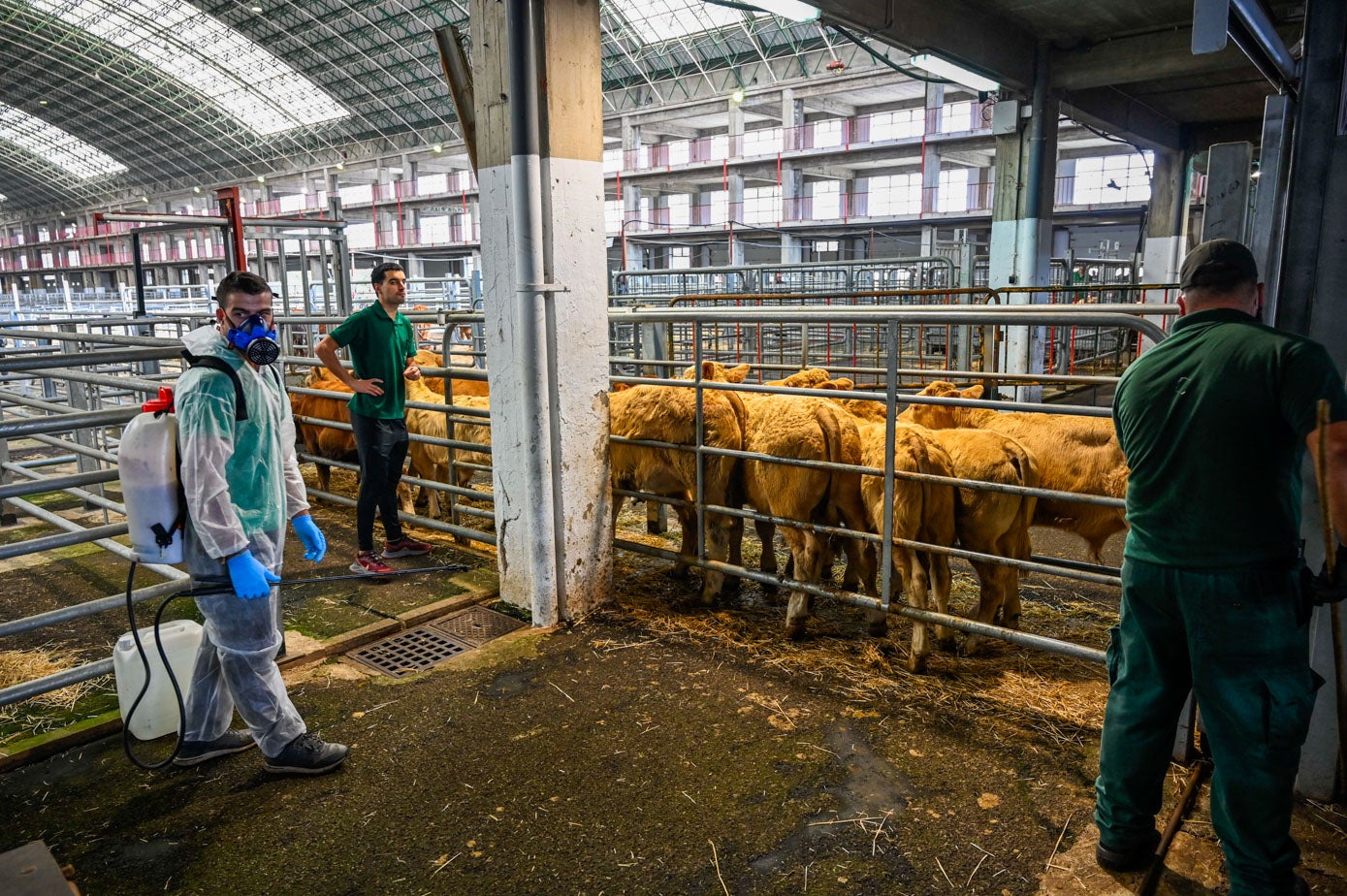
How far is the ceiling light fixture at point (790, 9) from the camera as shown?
8242 millimetres

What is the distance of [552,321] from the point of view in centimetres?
519

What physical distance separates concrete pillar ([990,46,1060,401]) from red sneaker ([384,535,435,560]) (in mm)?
10260

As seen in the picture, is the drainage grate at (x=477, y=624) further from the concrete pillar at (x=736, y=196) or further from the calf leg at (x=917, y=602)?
the concrete pillar at (x=736, y=196)

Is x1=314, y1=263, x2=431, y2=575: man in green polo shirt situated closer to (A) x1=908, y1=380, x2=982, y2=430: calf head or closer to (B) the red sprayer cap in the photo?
(B) the red sprayer cap

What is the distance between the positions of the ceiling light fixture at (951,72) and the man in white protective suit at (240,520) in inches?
414

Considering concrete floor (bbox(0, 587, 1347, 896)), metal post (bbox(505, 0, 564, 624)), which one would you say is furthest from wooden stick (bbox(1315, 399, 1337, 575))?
metal post (bbox(505, 0, 564, 624))

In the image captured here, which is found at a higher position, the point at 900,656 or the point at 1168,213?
the point at 1168,213

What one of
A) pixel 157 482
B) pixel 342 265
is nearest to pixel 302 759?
pixel 157 482

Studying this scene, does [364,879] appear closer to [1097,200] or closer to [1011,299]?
[1011,299]

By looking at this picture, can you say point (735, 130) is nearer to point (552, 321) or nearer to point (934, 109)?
point (934, 109)

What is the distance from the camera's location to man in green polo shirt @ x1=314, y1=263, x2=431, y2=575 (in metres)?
6.22

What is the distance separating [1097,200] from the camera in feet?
105

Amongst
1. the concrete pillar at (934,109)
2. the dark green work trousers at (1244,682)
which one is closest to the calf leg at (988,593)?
the dark green work trousers at (1244,682)

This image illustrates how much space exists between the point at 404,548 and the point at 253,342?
11.5 ft
